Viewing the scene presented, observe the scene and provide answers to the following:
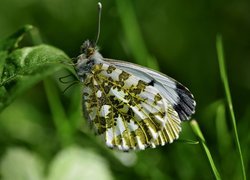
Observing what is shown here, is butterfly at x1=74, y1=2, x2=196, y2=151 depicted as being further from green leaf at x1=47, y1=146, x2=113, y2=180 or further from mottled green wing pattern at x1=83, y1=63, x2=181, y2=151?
green leaf at x1=47, y1=146, x2=113, y2=180

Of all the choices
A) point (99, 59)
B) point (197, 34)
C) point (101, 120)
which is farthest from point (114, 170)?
point (197, 34)

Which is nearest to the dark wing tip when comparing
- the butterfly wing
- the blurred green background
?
the butterfly wing

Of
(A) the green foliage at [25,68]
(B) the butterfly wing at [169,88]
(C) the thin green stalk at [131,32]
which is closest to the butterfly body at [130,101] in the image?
(B) the butterfly wing at [169,88]

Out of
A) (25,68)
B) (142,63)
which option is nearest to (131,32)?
(142,63)

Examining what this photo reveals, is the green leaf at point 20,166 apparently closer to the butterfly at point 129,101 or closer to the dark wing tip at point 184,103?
the butterfly at point 129,101

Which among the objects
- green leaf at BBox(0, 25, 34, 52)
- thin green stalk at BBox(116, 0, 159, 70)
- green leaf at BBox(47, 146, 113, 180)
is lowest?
green leaf at BBox(47, 146, 113, 180)

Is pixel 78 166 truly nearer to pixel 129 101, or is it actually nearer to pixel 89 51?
pixel 129 101
